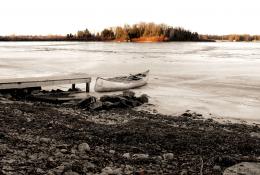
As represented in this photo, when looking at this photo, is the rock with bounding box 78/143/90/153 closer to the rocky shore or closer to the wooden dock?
the rocky shore

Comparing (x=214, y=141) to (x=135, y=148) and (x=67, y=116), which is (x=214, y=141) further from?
(x=67, y=116)

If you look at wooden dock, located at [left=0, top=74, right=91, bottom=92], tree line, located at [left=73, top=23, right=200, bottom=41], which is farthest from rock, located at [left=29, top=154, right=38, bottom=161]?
tree line, located at [left=73, top=23, right=200, bottom=41]

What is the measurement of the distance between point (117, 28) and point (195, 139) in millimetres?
146713

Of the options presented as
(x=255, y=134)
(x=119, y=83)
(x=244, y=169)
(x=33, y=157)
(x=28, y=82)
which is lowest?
(x=255, y=134)

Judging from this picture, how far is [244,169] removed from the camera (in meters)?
5.98

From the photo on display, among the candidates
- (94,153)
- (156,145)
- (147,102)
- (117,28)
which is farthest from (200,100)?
(117,28)

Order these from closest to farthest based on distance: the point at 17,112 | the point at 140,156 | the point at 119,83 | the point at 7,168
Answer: the point at 7,168 → the point at 140,156 → the point at 17,112 → the point at 119,83

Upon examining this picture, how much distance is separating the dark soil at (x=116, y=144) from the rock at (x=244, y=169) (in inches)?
8.3

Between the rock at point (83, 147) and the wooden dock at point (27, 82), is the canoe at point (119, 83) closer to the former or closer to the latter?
the wooden dock at point (27, 82)

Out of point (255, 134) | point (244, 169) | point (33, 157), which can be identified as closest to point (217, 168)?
point (244, 169)

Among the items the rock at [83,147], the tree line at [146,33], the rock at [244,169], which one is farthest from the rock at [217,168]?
the tree line at [146,33]

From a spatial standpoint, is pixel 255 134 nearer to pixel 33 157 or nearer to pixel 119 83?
pixel 33 157

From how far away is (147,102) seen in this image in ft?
47.1

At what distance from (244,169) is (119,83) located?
12163 mm
